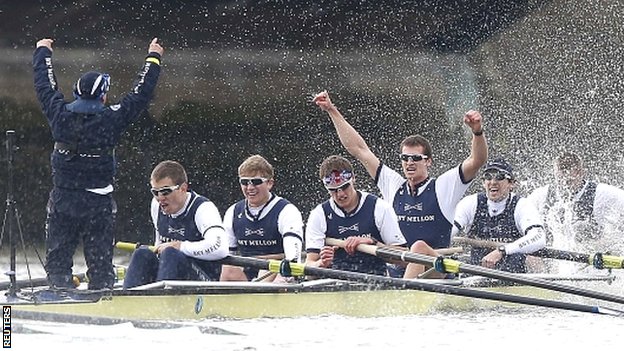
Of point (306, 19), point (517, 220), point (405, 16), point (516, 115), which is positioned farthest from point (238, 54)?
point (517, 220)

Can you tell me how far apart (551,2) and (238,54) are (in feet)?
12.6

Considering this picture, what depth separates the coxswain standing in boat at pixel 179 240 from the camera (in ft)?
26.1

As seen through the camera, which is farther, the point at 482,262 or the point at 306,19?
the point at 306,19

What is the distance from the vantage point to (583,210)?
10539 millimetres

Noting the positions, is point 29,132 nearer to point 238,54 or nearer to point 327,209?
point 238,54

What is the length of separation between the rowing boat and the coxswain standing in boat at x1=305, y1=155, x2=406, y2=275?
21 cm

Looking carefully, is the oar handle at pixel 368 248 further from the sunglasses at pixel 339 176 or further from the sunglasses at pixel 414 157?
the sunglasses at pixel 414 157

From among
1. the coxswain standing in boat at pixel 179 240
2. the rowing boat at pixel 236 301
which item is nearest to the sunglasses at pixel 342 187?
the rowing boat at pixel 236 301

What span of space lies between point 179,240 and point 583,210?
11.9 ft

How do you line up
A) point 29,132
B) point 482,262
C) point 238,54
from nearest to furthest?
point 482,262, point 29,132, point 238,54

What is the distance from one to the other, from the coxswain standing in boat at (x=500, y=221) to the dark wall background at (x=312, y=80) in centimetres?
587

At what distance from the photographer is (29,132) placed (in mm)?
15148

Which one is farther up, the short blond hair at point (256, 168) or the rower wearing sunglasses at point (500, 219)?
the short blond hair at point (256, 168)

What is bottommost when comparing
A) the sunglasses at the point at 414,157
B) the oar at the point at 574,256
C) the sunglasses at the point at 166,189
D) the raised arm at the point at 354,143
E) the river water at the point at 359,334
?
the river water at the point at 359,334
